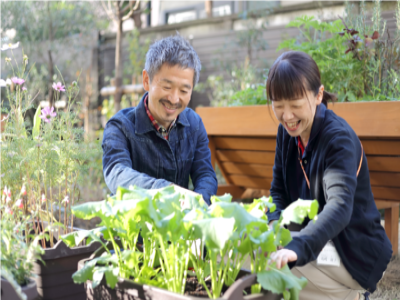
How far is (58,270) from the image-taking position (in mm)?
1272

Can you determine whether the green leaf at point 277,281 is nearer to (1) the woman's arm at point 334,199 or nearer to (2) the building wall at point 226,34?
(1) the woman's arm at point 334,199

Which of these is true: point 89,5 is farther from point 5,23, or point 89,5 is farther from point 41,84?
point 41,84

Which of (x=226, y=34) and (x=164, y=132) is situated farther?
(x=226, y=34)

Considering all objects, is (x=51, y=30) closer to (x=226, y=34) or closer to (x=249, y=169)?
(x=226, y=34)

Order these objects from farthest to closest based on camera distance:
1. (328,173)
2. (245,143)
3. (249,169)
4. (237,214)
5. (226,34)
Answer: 1. (226,34)
2. (249,169)
3. (245,143)
4. (328,173)
5. (237,214)

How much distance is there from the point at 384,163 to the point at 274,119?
699 mm

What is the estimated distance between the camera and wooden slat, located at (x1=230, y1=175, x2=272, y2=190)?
320 cm

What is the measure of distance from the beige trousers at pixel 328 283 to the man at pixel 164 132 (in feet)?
1.63

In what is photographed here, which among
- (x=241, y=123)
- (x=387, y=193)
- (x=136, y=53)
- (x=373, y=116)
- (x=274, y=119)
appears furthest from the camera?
(x=136, y=53)

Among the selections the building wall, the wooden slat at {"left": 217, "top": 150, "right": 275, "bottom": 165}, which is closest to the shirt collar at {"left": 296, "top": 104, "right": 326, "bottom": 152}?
the wooden slat at {"left": 217, "top": 150, "right": 275, "bottom": 165}

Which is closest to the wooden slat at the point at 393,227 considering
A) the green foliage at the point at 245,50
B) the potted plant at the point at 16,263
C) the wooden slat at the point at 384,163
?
the wooden slat at the point at 384,163

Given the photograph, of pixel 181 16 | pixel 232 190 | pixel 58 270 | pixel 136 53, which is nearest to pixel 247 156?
pixel 232 190

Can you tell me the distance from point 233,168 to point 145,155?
5.09 feet

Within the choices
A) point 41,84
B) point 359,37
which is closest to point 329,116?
point 359,37
